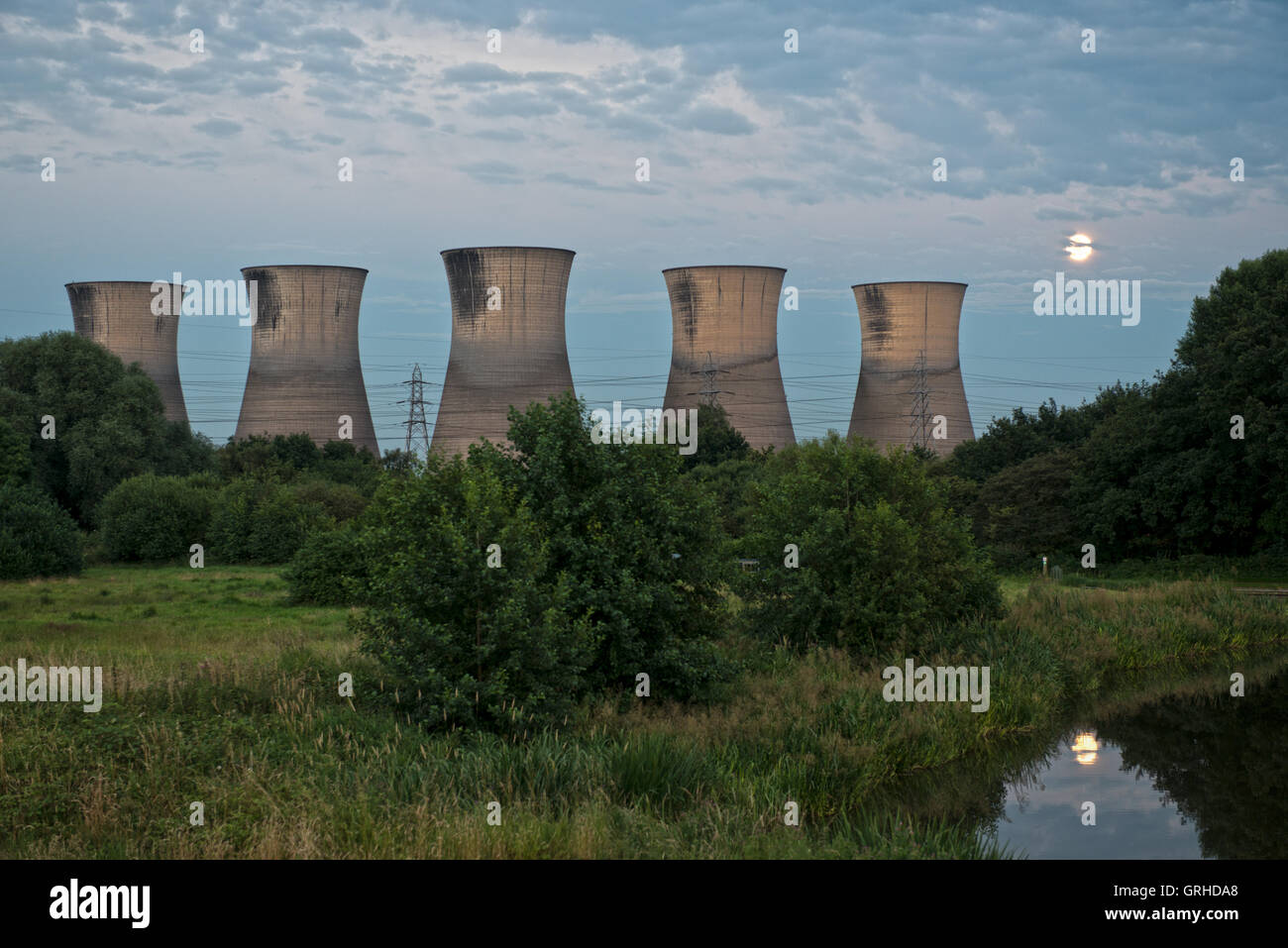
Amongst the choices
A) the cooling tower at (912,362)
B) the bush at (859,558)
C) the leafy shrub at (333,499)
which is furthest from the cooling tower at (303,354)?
the bush at (859,558)

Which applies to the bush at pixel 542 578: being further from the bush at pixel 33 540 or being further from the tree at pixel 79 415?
the tree at pixel 79 415

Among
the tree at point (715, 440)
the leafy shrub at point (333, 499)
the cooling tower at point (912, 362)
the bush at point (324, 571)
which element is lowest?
the bush at point (324, 571)

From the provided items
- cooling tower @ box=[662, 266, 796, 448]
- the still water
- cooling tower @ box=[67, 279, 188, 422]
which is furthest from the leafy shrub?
the still water

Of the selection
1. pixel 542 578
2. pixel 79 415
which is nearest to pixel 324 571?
pixel 542 578

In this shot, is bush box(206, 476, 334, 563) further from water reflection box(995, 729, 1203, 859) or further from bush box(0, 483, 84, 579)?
water reflection box(995, 729, 1203, 859)

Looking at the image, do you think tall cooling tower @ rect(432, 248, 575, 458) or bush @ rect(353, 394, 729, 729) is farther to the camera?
tall cooling tower @ rect(432, 248, 575, 458)
